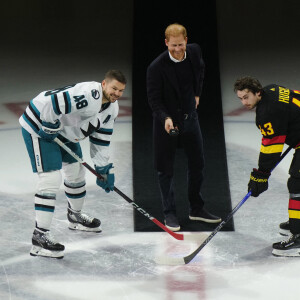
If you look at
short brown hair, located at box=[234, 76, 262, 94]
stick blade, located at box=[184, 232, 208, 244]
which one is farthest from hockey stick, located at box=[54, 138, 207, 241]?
short brown hair, located at box=[234, 76, 262, 94]

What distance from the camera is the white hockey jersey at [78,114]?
5062 mm

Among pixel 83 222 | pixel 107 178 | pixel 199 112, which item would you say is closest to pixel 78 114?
pixel 107 178

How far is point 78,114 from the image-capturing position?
520 centimetres

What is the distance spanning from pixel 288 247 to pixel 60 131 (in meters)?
1.52

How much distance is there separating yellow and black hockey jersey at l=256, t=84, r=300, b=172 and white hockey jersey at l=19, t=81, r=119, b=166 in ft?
3.00

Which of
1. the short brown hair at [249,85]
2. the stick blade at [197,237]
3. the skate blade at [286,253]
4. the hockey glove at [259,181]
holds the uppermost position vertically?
the short brown hair at [249,85]

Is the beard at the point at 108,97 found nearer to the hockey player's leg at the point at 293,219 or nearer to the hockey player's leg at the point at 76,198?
the hockey player's leg at the point at 76,198

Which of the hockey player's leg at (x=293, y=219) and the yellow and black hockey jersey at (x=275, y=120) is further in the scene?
the hockey player's leg at (x=293, y=219)

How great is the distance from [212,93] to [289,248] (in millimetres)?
2819

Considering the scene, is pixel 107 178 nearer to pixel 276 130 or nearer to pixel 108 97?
pixel 108 97

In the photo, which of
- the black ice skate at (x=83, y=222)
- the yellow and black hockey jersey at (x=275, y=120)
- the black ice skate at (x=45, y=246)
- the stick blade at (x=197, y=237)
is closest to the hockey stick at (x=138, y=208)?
the stick blade at (x=197, y=237)

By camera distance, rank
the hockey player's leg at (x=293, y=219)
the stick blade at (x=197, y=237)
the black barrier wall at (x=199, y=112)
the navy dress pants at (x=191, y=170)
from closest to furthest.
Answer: the hockey player's leg at (x=293, y=219), the stick blade at (x=197, y=237), the navy dress pants at (x=191, y=170), the black barrier wall at (x=199, y=112)

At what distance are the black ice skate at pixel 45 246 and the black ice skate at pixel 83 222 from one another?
0.38m

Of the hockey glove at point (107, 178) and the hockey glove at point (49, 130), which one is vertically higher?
the hockey glove at point (49, 130)
